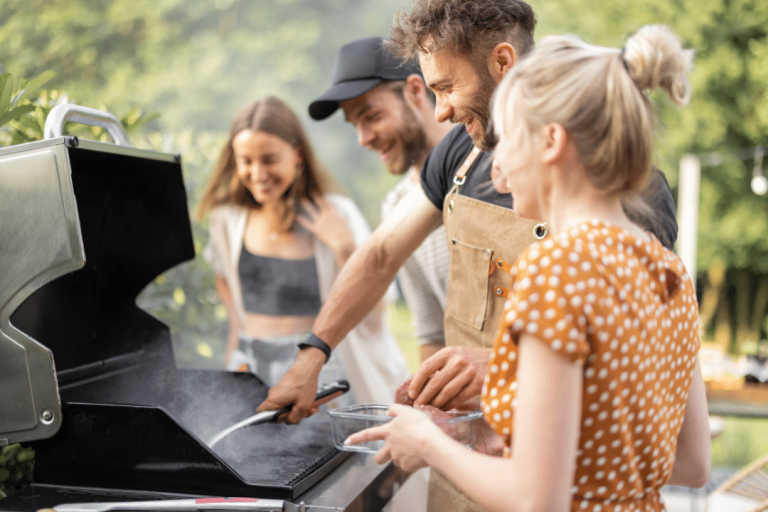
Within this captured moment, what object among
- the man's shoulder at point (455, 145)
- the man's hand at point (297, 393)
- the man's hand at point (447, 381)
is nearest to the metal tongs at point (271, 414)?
the man's hand at point (297, 393)

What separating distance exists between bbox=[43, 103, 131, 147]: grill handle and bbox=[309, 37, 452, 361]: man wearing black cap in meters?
1.00

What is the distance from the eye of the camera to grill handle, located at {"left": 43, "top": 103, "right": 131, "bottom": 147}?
51.0 inches

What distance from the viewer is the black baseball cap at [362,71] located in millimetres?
2434

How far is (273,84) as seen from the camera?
10500 mm

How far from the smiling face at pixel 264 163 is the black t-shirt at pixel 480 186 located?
1489 millimetres

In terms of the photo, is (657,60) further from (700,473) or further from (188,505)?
(188,505)

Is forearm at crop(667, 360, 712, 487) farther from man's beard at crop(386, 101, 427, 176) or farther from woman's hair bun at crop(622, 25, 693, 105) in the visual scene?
man's beard at crop(386, 101, 427, 176)

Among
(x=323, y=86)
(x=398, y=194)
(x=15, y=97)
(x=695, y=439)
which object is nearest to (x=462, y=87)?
(x=695, y=439)

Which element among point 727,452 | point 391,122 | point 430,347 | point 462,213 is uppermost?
point 391,122

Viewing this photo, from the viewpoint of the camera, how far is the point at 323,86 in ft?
36.2

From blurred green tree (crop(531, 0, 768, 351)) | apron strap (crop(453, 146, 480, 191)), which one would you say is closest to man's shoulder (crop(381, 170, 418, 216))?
apron strap (crop(453, 146, 480, 191))

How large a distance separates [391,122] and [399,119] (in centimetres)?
4

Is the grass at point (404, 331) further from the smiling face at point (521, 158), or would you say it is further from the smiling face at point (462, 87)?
the smiling face at point (521, 158)

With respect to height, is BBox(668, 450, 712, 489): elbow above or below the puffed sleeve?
below
